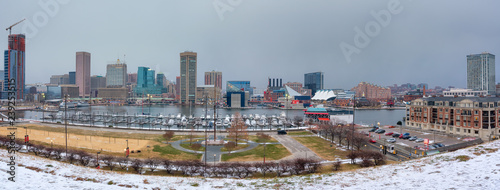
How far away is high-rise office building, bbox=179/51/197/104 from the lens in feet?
512

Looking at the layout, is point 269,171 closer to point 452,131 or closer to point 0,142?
point 0,142

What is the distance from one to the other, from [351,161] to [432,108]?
82.4ft

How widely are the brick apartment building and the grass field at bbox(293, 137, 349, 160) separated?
18057mm

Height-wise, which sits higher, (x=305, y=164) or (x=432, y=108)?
(x=432, y=108)

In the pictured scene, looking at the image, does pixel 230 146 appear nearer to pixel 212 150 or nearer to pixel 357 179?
pixel 212 150

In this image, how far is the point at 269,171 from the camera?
16.5m

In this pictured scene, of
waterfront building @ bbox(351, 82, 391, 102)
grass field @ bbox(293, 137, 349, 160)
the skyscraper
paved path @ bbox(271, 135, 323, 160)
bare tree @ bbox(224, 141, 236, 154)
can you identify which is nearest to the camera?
grass field @ bbox(293, 137, 349, 160)

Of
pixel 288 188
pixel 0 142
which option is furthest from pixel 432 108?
pixel 0 142

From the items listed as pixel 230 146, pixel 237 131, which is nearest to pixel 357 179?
pixel 230 146

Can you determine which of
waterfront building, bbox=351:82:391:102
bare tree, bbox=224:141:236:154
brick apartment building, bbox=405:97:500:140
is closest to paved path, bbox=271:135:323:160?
bare tree, bbox=224:141:236:154

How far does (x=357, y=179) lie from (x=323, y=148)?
48.0 ft

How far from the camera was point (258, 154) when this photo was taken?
2269 centimetres

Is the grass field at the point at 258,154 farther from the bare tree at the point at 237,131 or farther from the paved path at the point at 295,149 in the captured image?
the bare tree at the point at 237,131

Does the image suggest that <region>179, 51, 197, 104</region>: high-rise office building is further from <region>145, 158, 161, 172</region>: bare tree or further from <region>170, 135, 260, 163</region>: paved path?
<region>145, 158, 161, 172</region>: bare tree
